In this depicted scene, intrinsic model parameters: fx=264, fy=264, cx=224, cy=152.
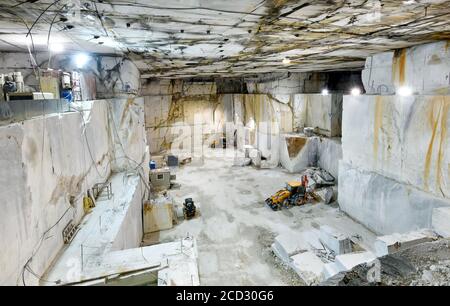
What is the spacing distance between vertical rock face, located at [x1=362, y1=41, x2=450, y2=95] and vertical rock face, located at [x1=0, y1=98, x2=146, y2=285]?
20.3 feet

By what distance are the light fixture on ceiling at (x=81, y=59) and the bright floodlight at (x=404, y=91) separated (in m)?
6.63

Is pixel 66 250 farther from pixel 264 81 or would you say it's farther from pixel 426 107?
pixel 264 81

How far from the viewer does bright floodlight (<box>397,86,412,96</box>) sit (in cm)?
524

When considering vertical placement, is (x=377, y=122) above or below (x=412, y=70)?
below

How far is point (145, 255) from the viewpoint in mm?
3398

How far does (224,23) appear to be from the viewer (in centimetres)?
302

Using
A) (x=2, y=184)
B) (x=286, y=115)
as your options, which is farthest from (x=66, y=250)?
(x=286, y=115)

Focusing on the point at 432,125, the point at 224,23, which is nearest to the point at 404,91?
the point at 432,125

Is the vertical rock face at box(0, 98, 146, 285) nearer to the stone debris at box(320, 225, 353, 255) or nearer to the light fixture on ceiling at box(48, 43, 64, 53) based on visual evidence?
the light fixture on ceiling at box(48, 43, 64, 53)

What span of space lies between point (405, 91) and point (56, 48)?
22.2 feet

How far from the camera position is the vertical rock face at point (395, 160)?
450 cm

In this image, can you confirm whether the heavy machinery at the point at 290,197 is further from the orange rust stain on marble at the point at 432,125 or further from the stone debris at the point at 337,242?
the orange rust stain on marble at the point at 432,125

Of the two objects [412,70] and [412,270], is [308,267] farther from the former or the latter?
[412,70]

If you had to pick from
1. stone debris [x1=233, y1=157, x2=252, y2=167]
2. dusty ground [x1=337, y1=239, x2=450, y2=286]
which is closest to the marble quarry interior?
dusty ground [x1=337, y1=239, x2=450, y2=286]
